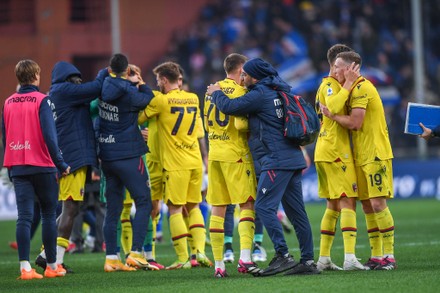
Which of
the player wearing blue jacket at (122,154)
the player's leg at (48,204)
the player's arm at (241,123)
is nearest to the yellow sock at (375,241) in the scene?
the player's arm at (241,123)

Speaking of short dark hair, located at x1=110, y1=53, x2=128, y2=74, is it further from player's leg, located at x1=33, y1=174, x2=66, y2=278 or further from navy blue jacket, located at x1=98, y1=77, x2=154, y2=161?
player's leg, located at x1=33, y1=174, x2=66, y2=278

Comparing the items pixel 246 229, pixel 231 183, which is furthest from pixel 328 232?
pixel 231 183

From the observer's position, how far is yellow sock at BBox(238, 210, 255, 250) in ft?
36.1

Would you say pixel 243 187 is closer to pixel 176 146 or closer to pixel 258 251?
pixel 176 146

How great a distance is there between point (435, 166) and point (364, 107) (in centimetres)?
1562

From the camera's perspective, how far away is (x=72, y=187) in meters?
12.1

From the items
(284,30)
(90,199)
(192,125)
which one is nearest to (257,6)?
(284,30)

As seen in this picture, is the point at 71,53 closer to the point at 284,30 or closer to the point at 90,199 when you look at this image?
the point at 284,30

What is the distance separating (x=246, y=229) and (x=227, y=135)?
3.55 feet

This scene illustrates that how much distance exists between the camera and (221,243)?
36.7 ft

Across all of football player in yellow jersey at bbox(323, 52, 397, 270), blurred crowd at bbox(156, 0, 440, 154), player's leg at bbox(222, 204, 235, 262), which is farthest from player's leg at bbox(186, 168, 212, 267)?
blurred crowd at bbox(156, 0, 440, 154)

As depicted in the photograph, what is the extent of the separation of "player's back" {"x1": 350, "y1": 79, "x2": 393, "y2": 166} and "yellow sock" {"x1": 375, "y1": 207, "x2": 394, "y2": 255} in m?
0.59

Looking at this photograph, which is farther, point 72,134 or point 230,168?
point 72,134

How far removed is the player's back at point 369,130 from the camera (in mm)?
11195
